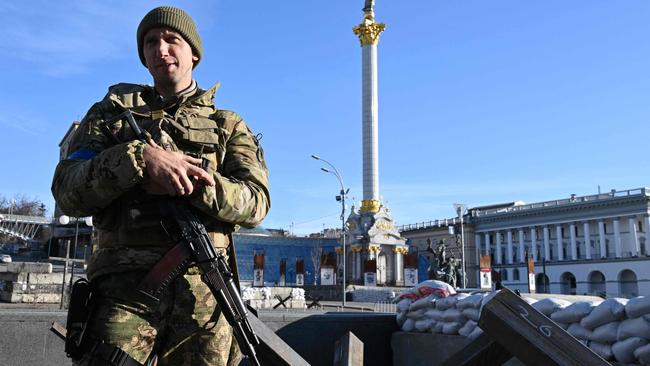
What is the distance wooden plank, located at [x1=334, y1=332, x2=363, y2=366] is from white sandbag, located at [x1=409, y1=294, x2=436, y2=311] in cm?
395

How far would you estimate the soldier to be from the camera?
6.88ft

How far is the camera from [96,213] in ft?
7.47

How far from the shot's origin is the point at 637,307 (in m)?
4.84

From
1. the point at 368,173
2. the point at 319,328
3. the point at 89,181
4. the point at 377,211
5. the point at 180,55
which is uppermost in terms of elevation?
the point at 368,173

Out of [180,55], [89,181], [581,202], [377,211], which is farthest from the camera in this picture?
[581,202]

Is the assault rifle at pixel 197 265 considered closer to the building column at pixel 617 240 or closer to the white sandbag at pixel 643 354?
the white sandbag at pixel 643 354

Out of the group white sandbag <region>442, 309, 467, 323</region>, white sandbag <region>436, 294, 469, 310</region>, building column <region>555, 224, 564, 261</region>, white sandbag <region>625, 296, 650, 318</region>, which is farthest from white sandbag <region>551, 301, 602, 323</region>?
building column <region>555, 224, 564, 261</region>

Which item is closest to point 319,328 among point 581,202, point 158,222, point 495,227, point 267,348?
point 267,348

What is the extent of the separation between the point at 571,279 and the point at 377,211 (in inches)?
1438

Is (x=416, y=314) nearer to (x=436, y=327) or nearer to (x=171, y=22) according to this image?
(x=436, y=327)

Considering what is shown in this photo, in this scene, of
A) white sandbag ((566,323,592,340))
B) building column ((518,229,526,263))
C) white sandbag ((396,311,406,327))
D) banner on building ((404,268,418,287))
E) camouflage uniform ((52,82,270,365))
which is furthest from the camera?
building column ((518,229,526,263))

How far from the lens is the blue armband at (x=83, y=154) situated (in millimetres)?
2342

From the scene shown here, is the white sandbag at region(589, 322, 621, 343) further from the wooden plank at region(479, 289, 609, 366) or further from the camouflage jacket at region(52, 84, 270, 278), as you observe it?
the camouflage jacket at region(52, 84, 270, 278)

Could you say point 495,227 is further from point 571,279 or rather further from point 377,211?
point 377,211
